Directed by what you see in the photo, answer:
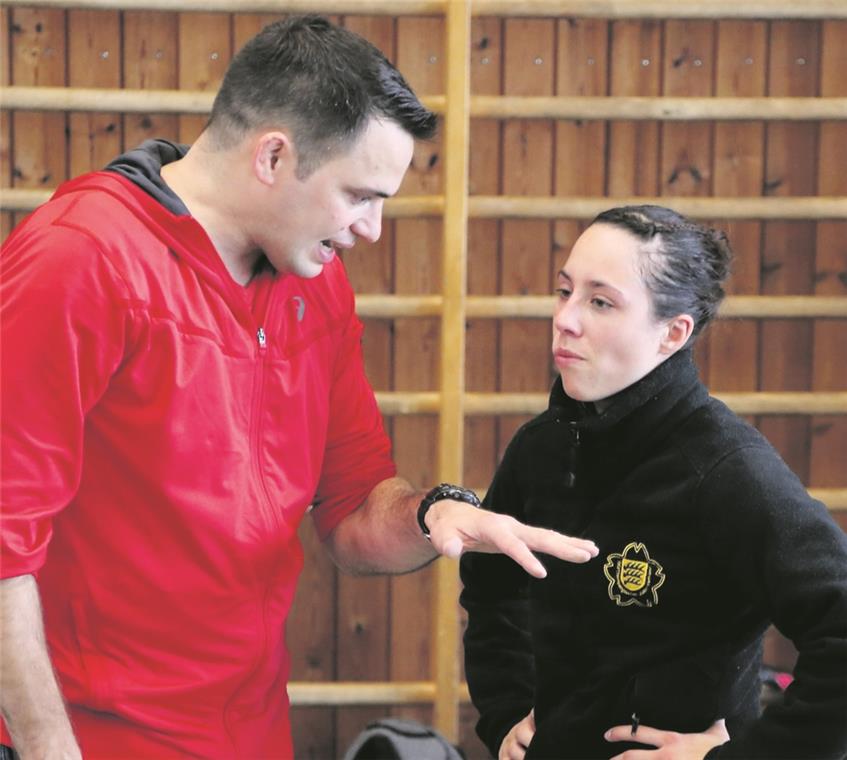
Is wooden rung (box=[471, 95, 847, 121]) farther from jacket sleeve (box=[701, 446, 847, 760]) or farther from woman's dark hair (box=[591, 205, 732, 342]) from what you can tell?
jacket sleeve (box=[701, 446, 847, 760])

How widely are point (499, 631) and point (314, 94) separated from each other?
0.83 meters

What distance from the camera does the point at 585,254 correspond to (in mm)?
1562

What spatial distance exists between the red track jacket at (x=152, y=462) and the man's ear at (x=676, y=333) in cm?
52

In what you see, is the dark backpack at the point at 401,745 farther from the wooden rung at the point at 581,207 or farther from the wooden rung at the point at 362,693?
the wooden rung at the point at 581,207

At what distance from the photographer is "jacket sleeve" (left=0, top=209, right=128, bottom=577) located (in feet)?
4.44

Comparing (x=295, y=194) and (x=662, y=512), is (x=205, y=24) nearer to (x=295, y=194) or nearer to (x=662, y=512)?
(x=295, y=194)

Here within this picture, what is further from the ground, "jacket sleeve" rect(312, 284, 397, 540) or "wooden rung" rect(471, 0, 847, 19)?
"wooden rung" rect(471, 0, 847, 19)

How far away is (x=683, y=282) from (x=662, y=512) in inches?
12.6

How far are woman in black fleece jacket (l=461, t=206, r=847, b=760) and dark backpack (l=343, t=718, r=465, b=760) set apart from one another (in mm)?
879

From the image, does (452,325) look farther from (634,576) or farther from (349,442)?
(634,576)

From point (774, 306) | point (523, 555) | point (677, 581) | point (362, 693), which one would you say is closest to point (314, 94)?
point (523, 555)

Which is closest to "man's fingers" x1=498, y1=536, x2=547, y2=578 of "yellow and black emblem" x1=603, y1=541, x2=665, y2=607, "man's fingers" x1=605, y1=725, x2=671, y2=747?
"yellow and black emblem" x1=603, y1=541, x2=665, y2=607

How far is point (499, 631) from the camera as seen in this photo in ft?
5.77

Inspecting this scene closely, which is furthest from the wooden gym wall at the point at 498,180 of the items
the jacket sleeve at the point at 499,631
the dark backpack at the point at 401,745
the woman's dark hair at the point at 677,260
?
the woman's dark hair at the point at 677,260
